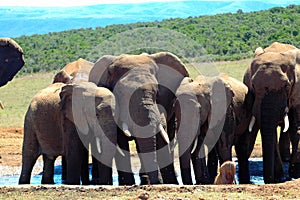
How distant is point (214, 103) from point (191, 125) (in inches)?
48.8

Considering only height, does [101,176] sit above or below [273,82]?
below

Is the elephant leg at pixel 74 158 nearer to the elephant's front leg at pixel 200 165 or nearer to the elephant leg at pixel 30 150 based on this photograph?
the elephant leg at pixel 30 150

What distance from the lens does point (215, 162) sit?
50.3 feet

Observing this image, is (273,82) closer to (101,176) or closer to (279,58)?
(279,58)

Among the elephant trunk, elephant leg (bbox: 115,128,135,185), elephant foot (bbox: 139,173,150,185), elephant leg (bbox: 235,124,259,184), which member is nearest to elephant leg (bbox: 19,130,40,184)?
elephant leg (bbox: 115,128,135,185)

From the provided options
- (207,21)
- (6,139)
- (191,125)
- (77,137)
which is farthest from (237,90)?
(207,21)

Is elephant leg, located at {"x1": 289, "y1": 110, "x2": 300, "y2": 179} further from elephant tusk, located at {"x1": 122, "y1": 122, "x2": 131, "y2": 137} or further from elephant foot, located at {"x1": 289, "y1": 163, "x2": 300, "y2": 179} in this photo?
elephant tusk, located at {"x1": 122, "y1": 122, "x2": 131, "y2": 137}

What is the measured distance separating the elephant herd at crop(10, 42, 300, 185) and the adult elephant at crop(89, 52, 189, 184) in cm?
2

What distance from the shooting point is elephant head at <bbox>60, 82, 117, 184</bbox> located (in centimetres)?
1277

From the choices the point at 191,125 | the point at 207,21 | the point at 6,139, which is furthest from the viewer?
the point at 207,21

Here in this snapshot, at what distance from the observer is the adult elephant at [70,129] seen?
42.2 ft

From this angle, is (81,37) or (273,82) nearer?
(273,82)

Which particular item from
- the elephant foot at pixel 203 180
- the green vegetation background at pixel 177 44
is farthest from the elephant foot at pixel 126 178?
the green vegetation background at pixel 177 44

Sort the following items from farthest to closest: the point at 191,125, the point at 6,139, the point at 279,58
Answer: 1. the point at 6,139
2. the point at 279,58
3. the point at 191,125
